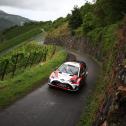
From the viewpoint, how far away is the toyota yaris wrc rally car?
58.3 ft

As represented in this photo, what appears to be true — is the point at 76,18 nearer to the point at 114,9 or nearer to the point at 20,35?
the point at 114,9

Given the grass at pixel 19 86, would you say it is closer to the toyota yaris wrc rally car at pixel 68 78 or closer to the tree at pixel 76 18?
the toyota yaris wrc rally car at pixel 68 78

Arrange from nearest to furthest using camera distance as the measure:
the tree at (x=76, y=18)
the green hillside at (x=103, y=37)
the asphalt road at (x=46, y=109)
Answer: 1. the asphalt road at (x=46, y=109)
2. the green hillside at (x=103, y=37)
3. the tree at (x=76, y=18)

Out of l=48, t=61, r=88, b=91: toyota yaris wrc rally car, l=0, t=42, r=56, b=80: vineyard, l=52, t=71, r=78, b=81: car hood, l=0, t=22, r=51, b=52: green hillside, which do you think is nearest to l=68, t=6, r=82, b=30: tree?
l=0, t=42, r=56, b=80: vineyard

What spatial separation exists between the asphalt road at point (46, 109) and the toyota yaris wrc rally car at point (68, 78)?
1.25 ft

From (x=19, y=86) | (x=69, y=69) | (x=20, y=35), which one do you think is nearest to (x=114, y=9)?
(x=69, y=69)

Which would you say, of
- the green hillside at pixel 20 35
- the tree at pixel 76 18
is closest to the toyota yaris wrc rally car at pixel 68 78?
the tree at pixel 76 18

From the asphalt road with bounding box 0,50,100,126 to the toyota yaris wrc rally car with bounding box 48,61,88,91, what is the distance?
0.38m

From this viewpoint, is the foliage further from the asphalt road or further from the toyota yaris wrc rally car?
the asphalt road

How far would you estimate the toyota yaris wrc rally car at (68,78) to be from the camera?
1778 cm

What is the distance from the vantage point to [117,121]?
324 inches

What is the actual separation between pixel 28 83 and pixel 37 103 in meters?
3.96

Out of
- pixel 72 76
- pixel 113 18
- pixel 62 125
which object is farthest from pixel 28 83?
pixel 113 18

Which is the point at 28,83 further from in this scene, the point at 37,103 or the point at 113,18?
the point at 113,18
